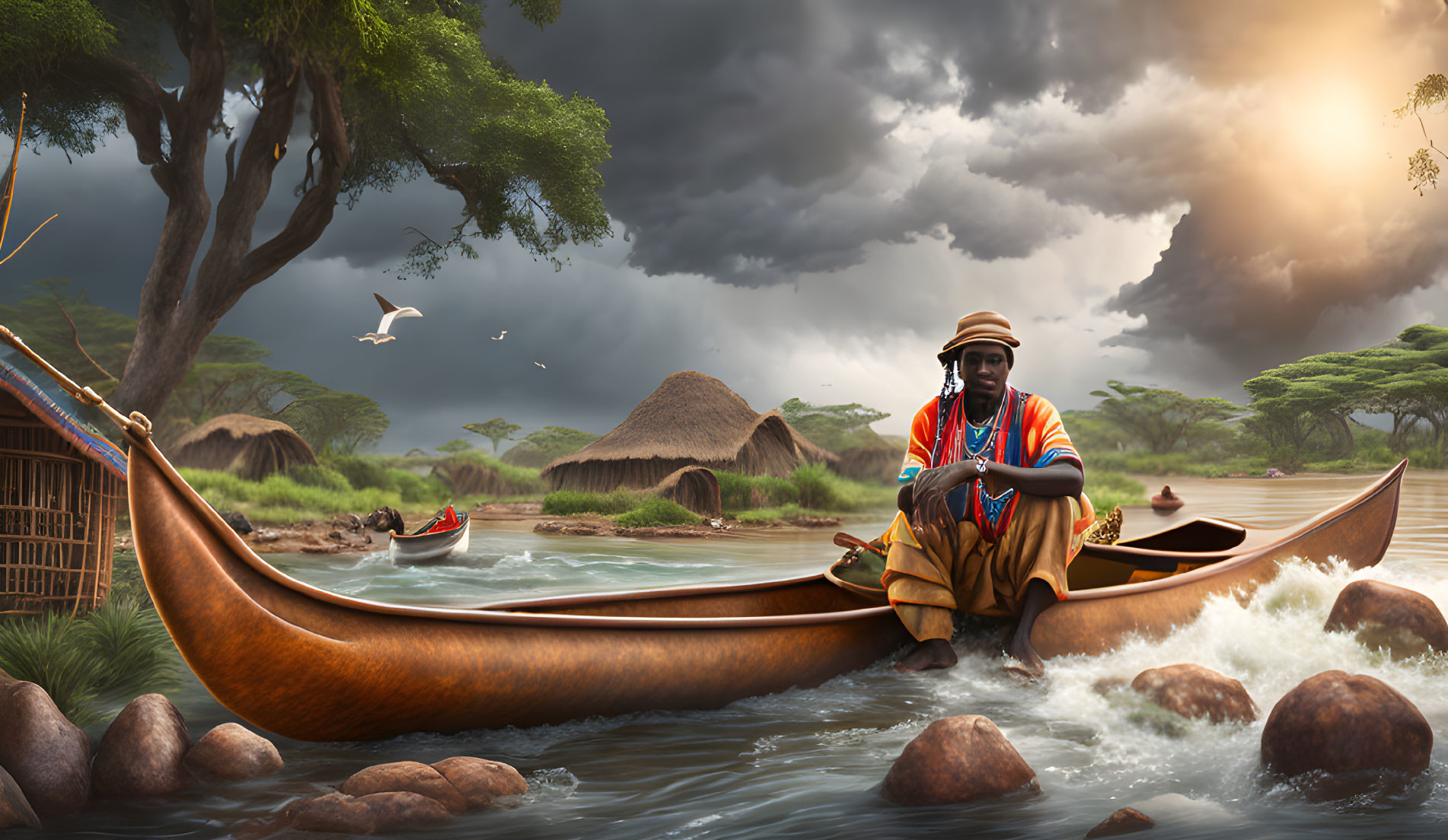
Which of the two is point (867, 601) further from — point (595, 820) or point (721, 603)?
point (595, 820)

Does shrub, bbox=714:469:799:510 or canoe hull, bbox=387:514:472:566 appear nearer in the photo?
canoe hull, bbox=387:514:472:566

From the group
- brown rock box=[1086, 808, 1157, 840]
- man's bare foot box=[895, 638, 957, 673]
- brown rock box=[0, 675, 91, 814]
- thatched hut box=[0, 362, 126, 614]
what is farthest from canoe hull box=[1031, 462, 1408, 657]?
thatched hut box=[0, 362, 126, 614]

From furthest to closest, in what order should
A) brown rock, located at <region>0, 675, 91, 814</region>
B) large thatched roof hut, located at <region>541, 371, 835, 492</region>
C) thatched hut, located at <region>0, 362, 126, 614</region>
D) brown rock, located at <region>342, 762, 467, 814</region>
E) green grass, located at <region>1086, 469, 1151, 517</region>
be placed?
green grass, located at <region>1086, 469, 1151, 517</region>
large thatched roof hut, located at <region>541, 371, 835, 492</region>
thatched hut, located at <region>0, 362, 126, 614</region>
brown rock, located at <region>0, 675, 91, 814</region>
brown rock, located at <region>342, 762, 467, 814</region>

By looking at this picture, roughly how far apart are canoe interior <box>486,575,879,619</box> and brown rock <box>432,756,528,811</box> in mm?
1145

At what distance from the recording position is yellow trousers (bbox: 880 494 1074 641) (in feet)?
11.8

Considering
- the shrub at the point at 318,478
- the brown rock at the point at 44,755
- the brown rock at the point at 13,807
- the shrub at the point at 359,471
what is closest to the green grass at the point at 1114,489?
the shrub at the point at 318,478

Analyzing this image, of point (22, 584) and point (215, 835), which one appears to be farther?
point (22, 584)

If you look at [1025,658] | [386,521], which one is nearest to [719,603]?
[1025,658]

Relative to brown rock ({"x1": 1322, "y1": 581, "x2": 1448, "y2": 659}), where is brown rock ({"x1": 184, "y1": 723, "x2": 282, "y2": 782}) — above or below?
below

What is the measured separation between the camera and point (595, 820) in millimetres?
2379

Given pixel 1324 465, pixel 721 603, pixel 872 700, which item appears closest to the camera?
pixel 872 700

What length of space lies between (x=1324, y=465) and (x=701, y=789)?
22421 mm

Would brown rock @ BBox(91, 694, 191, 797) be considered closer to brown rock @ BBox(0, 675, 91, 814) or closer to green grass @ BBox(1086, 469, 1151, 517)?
brown rock @ BBox(0, 675, 91, 814)

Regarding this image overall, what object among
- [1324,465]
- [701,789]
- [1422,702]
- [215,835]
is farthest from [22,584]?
[1324,465]
